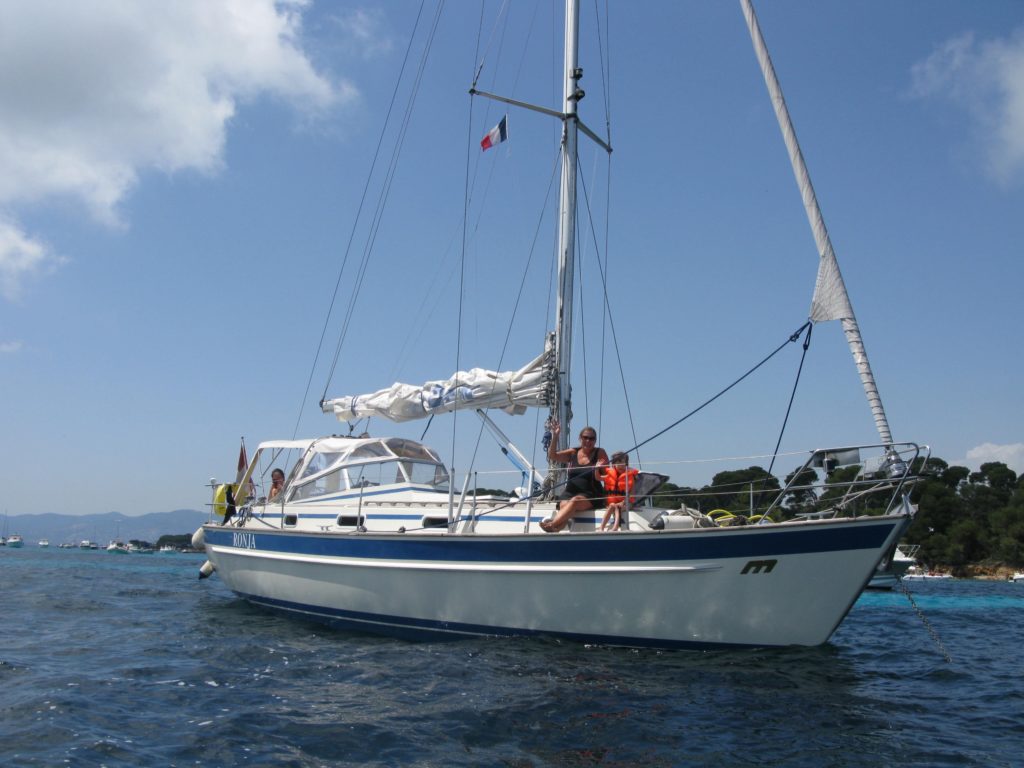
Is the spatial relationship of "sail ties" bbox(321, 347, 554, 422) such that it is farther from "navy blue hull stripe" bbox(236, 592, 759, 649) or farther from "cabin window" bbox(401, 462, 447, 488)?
"navy blue hull stripe" bbox(236, 592, 759, 649)

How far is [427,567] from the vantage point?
1023 centimetres

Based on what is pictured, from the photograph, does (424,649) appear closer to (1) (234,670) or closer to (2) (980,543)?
(1) (234,670)

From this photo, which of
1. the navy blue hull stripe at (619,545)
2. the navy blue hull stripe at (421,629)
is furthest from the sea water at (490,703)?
the navy blue hull stripe at (619,545)

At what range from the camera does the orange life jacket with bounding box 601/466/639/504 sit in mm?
9406

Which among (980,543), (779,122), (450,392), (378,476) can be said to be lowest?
(980,543)

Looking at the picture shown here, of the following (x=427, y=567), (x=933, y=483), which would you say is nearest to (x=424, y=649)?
(x=427, y=567)

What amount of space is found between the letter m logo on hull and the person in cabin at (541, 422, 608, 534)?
1995mm

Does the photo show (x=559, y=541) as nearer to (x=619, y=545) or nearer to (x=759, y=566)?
(x=619, y=545)

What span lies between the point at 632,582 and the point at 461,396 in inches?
214

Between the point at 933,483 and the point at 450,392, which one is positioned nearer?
the point at 450,392

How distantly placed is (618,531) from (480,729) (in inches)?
128

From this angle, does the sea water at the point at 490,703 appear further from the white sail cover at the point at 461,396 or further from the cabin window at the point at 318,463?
the white sail cover at the point at 461,396

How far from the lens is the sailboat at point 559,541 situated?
27.3 ft

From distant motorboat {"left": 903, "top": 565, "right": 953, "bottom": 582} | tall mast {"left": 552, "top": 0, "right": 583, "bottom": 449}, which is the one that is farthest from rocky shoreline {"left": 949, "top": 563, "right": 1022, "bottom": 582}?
tall mast {"left": 552, "top": 0, "right": 583, "bottom": 449}
